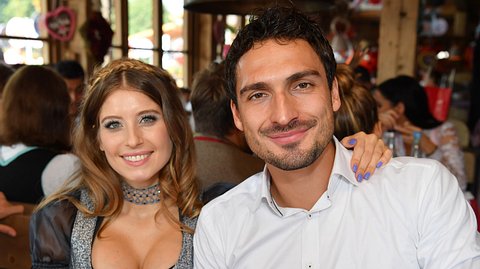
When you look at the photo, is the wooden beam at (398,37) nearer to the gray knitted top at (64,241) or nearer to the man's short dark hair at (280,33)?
the man's short dark hair at (280,33)

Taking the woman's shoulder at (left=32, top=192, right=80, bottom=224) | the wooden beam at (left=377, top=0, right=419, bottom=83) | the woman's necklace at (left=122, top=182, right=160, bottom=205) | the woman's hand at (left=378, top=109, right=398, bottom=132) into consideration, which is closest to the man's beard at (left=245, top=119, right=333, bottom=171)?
the woman's necklace at (left=122, top=182, right=160, bottom=205)

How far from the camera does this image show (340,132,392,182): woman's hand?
1330 millimetres

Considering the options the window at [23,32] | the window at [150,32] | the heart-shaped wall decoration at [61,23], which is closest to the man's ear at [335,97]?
the window at [23,32]

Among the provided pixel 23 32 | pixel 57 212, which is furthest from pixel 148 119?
pixel 23 32

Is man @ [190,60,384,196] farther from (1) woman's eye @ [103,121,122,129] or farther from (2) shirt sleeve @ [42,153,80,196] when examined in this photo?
(1) woman's eye @ [103,121,122,129]

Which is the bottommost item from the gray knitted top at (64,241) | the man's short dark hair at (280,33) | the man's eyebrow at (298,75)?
the gray knitted top at (64,241)

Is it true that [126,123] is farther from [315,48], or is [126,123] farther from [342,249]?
[342,249]

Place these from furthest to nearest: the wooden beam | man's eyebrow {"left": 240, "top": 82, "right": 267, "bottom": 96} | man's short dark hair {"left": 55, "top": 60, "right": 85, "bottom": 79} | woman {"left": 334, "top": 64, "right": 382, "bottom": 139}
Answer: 1. the wooden beam
2. man's short dark hair {"left": 55, "top": 60, "right": 85, "bottom": 79}
3. woman {"left": 334, "top": 64, "right": 382, "bottom": 139}
4. man's eyebrow {"left": 240, "top": 82, "right": 267, "bottom": 96}

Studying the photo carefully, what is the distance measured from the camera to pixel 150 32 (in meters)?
6.68

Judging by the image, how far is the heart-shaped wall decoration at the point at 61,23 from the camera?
4.42m

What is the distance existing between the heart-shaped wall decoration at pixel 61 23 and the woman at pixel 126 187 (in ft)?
10.0

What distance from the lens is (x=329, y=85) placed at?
4.54ft

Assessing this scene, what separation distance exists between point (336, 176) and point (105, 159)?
843mm

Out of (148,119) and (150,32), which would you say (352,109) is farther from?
(150,32)
